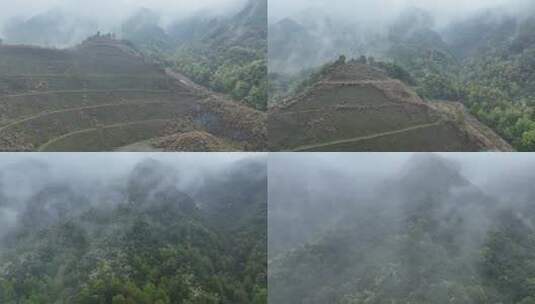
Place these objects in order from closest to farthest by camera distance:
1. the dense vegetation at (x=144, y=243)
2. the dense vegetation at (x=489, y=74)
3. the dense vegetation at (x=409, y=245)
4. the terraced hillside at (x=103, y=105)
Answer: the dense vegetation at (x=144, y=243) < the dense vegetation at (x=409, y=245) < the terraced hillside at (x=103, y=105) < the dense vegetation at (x=489, y=74)

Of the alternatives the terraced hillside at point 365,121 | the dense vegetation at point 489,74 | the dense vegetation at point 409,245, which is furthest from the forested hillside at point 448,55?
the dense vegetation at point 409,245

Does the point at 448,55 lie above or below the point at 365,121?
above

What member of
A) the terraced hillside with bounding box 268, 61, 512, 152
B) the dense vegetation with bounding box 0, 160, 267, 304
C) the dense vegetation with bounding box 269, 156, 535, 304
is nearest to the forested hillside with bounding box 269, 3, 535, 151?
the terraced hillside with bounding box 268, 61, 512, 152

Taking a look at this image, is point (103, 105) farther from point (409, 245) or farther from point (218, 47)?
point (409, 245)

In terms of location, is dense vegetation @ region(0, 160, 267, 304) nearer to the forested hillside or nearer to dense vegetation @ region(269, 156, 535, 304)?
dense vegetation @ region(269, 156, 535, 304)

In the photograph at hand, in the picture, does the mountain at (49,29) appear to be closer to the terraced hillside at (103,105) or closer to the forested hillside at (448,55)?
the terraced hillside at (103,105)

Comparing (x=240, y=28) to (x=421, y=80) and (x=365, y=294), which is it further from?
(x=365, y=294)

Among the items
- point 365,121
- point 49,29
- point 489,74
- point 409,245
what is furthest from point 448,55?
point 49,29
